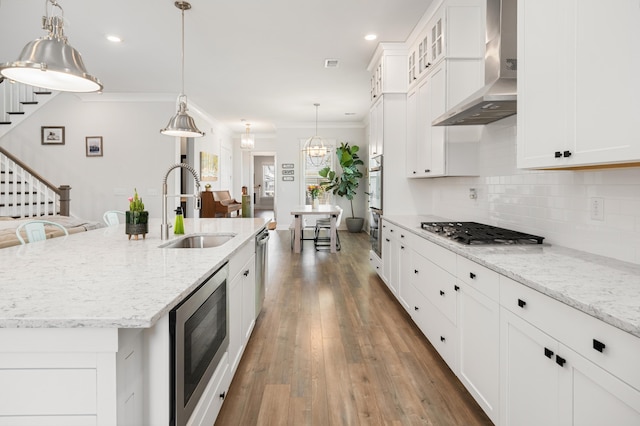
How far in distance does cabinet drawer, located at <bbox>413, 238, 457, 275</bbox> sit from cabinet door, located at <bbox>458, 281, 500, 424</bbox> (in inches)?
6.0

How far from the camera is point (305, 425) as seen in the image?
186 centimetres

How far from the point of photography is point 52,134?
7016 mm

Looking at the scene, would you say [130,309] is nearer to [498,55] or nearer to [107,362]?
[107,362]

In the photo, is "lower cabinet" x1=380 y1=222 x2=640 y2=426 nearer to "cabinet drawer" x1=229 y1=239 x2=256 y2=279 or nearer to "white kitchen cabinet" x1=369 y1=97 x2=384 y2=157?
"cabinet drawer" x1=229 y1=239 x2=256 y2=279

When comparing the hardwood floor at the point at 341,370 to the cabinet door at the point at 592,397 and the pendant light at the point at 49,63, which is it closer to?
the cabinet door at the point at 592,397

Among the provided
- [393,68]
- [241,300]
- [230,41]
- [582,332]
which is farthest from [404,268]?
[230,41]

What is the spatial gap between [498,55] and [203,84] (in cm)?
506

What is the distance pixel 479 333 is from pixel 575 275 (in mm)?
585

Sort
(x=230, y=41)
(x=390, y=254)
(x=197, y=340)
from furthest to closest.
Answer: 1. (x=230, y=41)
2. (x=390, y=254)
3. (x=197, y=340)

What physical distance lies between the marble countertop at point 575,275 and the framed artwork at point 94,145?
23.5 ft

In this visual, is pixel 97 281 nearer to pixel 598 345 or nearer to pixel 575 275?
pixel 598 345

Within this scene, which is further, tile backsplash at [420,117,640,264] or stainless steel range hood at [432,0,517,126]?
stainless steel range hood at [432,0,517,126]

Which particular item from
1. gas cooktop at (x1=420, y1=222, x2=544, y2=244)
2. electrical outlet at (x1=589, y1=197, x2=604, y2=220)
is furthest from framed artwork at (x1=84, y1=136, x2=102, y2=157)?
electrical outlet at (x1=589, y1=197, x2=604, y2=220)

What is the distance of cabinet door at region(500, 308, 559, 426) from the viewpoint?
1.28m
